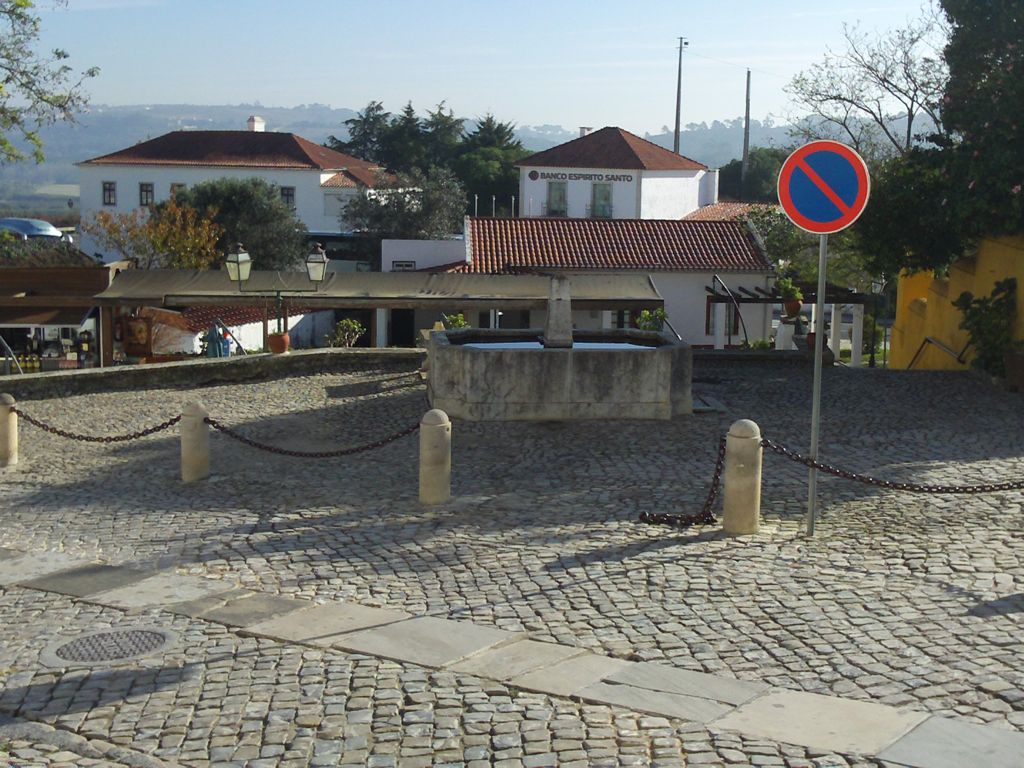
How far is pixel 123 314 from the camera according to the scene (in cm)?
3522

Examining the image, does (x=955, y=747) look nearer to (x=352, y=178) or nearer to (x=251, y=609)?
(x=251, y=609)

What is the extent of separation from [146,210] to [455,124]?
27.4 metres

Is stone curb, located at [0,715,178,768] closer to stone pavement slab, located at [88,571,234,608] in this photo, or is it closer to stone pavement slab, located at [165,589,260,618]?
stone pavement slab, located at [165,589,260,618]

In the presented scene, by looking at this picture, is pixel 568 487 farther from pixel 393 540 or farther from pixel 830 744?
pixel 830 744

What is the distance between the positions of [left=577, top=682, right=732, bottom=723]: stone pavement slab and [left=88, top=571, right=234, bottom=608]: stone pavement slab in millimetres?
2983

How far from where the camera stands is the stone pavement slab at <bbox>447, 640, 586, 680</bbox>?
249 inches

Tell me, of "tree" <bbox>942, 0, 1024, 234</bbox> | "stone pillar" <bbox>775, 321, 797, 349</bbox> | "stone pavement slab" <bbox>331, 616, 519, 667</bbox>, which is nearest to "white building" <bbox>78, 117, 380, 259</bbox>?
"stone pillar" <bbox>775, 321, 797, 349</bbox>

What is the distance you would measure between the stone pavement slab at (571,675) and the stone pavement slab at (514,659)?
0.06 m

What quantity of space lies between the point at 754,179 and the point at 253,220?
4063 centimetres

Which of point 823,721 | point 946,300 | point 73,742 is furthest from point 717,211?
point 73,742

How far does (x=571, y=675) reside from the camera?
6246 mm

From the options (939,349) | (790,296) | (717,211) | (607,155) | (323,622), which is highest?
(607,155)

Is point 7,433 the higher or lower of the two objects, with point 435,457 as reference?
→ lower

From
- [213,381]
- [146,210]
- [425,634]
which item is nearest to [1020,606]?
[425,634]
